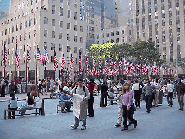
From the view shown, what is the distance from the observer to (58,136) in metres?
7.85

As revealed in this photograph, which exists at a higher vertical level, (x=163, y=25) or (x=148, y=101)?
(x=163, y=25)

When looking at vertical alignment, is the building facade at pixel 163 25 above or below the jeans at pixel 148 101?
above

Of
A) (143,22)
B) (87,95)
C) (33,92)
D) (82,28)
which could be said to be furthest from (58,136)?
(143,22)

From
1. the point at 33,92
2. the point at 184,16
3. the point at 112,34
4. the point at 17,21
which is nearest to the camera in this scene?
the point at 33,92

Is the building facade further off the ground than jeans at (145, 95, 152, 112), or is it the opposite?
the building facade

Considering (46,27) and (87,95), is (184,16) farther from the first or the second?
(87,95)

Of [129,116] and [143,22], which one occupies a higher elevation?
[143,22]

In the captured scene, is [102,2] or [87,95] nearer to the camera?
[87,95]

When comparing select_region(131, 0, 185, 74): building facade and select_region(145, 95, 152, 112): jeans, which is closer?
select_region(145, 95, 152, 112): jeans

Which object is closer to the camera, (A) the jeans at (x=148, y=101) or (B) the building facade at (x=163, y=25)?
(A) the jeans at (x=148, y=101)

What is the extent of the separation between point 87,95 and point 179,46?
274 ft

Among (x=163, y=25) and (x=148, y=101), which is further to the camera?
(x=163, y=25)

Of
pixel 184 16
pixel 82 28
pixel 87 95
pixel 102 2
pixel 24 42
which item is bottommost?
pixel 87 95

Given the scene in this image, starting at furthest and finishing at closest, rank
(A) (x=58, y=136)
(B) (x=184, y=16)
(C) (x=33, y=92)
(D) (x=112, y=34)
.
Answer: (D) (x=112, y=34), (B) (x=184, y=16), (C) (x=33, y=92), (A) (x=58, y=136)
